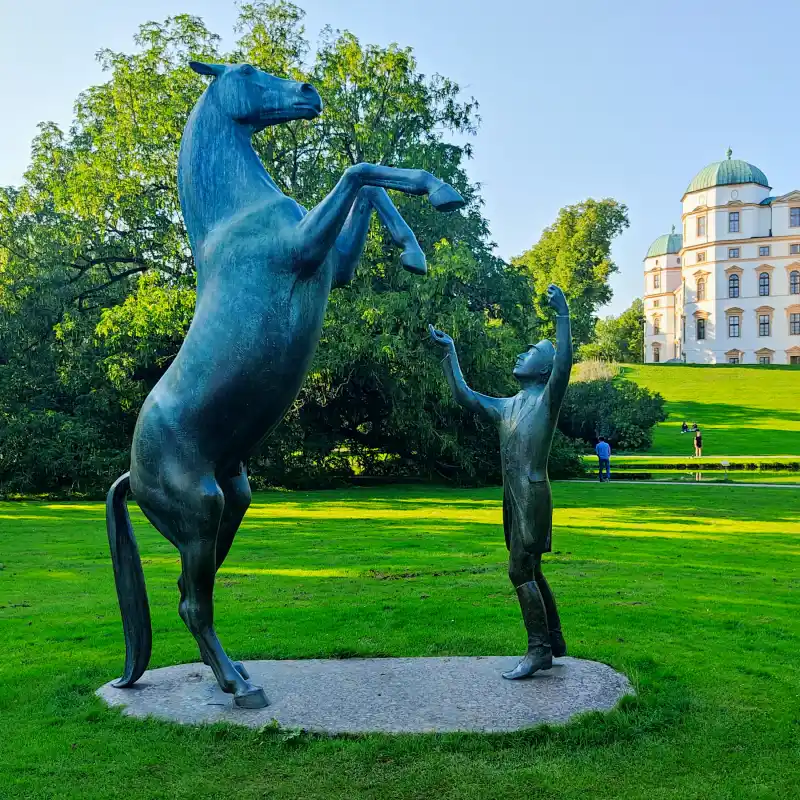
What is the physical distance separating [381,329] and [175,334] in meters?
5.20

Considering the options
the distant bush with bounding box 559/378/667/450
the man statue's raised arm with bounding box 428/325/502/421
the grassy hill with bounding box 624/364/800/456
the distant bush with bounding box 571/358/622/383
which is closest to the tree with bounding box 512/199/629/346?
the grassy hill with bounding box 624/364/800/456

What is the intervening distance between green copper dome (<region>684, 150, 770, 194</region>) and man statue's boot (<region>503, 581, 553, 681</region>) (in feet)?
260

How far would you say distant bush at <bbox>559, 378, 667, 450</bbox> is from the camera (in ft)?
119

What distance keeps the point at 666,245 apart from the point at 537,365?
91.5 meters

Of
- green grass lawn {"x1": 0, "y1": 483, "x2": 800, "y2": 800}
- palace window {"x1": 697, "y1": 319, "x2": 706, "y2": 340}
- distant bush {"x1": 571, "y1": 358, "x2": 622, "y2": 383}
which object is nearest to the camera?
green grass lawn {"x1": 0, "y1": 483, "x2": 800, "y2": 800}

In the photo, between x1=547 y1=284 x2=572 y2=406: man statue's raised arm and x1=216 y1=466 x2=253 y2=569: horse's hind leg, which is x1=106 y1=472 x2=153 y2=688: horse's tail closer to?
x1=216 y1=466 x2=253 y2=569: horse's hind leg

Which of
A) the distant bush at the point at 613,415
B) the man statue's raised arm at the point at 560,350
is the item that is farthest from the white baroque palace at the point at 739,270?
the man statue's raised arm at the point at 560,350

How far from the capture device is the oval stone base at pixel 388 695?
14.9ft

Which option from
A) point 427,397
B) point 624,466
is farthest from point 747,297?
point 427,397

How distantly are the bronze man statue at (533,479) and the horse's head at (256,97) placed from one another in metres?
1.90

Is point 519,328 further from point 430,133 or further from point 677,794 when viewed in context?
point 677,794

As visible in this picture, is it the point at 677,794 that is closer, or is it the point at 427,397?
the point at 677,794

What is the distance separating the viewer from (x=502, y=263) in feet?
82.1

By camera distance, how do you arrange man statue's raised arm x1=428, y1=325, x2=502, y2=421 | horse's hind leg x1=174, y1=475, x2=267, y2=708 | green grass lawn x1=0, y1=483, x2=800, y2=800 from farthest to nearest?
1. man statue's raised arm x1=428, y1=325, x2=502, y2=421
2. horse's hind leg x1=174, y1=475, x2=267, y2=708
3. green grass lawn x1=0, y1=483, x2=800, y2=800
